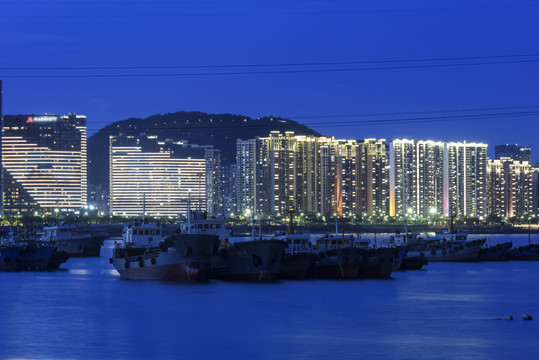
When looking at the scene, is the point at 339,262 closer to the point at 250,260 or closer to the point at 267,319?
the point at 250,260

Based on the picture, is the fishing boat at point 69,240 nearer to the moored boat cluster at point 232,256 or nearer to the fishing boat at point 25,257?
the fishing boat at point 25,257

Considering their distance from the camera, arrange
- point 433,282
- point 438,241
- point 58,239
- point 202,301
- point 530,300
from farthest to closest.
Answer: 1. point 58,239
2. point 438,241
3. point 433,282
4. point 530,300
5. point 202,301

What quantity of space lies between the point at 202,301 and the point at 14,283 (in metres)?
23.0

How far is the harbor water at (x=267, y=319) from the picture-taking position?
3903 centimetres

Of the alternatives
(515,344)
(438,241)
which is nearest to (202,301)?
(515,344)

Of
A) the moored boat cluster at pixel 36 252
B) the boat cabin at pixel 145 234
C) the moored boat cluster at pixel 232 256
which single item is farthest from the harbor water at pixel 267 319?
the moored boat cluster at pixel 36 252

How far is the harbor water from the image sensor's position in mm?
39031

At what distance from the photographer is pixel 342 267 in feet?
226

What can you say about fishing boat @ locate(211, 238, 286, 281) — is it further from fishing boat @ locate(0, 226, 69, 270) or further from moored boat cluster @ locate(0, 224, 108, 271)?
moored boat cluster @ locate(0, 224, 108, 271)

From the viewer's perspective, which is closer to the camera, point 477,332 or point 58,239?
point 477,332

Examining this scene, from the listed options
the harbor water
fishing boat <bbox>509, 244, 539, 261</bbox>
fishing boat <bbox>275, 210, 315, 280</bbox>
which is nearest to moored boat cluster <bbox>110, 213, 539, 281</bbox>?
fishing boat <bbox>275, 210, 315, 280</bbox>

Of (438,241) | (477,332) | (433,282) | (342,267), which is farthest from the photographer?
(438,241)

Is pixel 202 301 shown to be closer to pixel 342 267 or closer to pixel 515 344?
pixel 342 267

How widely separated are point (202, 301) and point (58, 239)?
59980mm
